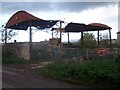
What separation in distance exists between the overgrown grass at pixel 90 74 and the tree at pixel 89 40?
731 inches

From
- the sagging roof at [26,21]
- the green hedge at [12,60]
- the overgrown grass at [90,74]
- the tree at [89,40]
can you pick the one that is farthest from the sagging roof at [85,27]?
the overgrown grass at [90,74]

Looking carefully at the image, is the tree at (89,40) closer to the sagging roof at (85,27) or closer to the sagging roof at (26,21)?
the sagging roof at (85,27)

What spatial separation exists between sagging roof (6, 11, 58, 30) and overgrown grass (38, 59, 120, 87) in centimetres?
1232

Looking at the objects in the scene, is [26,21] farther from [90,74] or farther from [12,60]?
[90,74]

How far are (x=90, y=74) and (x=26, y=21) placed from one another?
16803 mm

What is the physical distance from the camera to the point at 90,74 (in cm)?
1238

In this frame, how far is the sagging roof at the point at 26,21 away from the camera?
88.3ft

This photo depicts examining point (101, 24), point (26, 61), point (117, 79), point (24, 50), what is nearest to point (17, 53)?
point (24, 50)

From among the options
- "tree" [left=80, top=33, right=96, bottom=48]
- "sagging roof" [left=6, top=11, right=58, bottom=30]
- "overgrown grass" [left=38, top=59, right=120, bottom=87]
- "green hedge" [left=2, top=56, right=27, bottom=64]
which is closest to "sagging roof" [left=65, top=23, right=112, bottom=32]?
"tree" [left=80, top=33, right=96, bottom=48]

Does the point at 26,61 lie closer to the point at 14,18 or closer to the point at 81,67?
the point at 14,18

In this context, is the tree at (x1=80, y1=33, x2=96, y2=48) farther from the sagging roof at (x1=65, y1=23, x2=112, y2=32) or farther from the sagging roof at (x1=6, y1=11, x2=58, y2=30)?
the sagging roof at (x1=6, y1=11, x2=58, y2=30)

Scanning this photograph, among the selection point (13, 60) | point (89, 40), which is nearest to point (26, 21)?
point (13, 60)

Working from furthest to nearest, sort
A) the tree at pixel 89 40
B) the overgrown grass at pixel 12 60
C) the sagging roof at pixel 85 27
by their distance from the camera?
the tree at pixel 89 40
the sagging roof at pixel 85 27
the overgrown grass at pixel 12 60

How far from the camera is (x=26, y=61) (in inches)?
930
